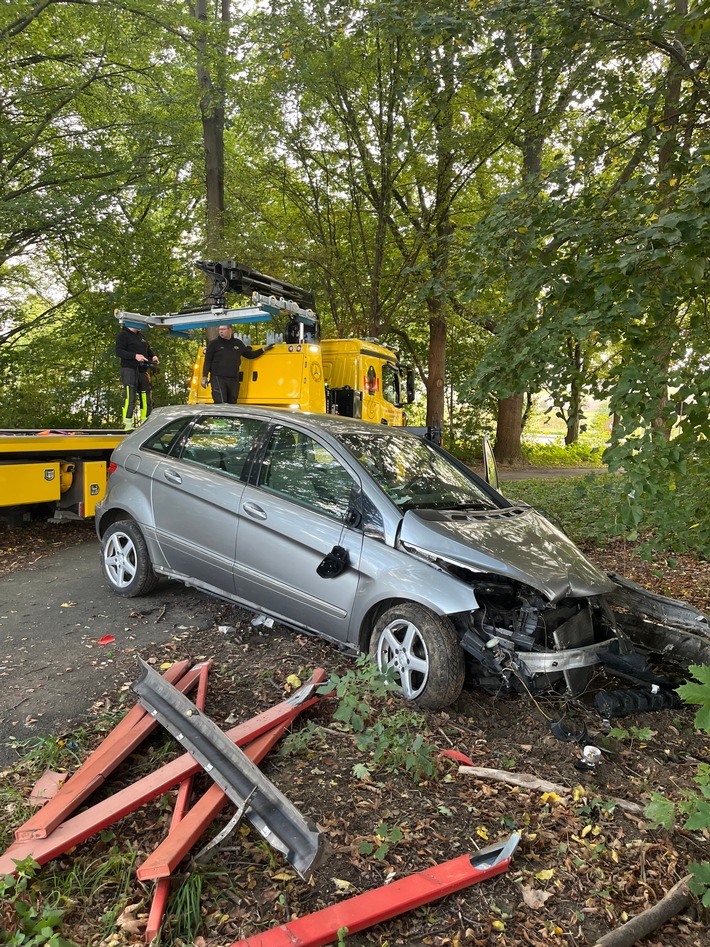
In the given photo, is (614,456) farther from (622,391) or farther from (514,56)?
(514,56)

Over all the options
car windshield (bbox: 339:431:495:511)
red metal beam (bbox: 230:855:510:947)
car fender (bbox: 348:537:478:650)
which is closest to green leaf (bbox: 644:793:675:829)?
red metal beam (bbox: 230:855:510:947)

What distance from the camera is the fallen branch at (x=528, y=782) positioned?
288 centimetres

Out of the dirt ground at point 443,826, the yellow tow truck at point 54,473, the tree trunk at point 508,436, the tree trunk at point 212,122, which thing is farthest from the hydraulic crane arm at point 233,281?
the tree trunk at point 508,436

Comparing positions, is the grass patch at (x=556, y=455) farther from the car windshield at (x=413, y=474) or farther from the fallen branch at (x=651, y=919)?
the fallen branch at (x=651, y=919)

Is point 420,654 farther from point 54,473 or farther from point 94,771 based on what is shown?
point 54,473

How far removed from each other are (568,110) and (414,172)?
26.5 ft

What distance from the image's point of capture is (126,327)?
1036 centimetres

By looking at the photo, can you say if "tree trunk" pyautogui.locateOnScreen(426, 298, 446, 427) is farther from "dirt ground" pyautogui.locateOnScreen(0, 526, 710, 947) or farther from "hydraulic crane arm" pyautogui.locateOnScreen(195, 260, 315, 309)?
"dirt ground" pyautogui.locateOnScreen(0, 526, 710, 947)

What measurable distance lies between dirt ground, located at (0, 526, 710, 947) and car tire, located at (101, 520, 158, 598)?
3.99 feet

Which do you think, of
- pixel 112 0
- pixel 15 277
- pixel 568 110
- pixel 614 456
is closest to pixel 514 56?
pixel 568 110

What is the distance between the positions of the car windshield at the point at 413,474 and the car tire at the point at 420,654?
0.73 meters

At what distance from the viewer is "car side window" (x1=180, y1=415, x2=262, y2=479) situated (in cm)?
476

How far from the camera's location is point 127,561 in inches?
210

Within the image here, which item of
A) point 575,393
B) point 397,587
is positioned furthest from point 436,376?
point 397,587
